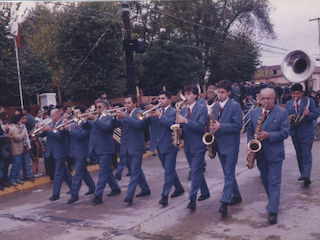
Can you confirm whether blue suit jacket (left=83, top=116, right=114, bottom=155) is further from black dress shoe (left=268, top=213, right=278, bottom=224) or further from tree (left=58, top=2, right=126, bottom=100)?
tree (left=58, top=2, right=126, bottom=100)

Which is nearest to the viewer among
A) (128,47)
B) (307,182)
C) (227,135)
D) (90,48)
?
(227,135)

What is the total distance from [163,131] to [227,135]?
1.32 m

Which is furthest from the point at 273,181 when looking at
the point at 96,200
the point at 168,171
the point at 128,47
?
the point at 128,47

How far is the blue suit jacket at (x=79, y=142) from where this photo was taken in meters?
6.74

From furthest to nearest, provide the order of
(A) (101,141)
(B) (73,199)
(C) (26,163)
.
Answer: (C) (26,163) < (B) (73,199) < (A) (101,141)

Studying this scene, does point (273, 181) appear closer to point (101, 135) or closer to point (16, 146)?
point (101, 135)

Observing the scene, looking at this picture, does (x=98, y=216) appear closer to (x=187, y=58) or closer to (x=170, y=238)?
(x=170, y=238)

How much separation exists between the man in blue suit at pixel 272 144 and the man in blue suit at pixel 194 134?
95cm

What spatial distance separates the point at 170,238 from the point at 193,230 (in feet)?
1.24

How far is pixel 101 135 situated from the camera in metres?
6.58

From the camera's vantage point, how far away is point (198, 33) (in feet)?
93.0

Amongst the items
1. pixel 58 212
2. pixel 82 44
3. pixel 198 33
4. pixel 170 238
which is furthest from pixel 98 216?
pixel 198 33

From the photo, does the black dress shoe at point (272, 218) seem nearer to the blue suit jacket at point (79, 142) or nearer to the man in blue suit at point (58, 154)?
the blue suit jacket at point (79, 142)

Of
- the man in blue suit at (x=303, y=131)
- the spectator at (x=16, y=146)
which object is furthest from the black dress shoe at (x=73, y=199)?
the man in blue suit at (x=303, y=131)
